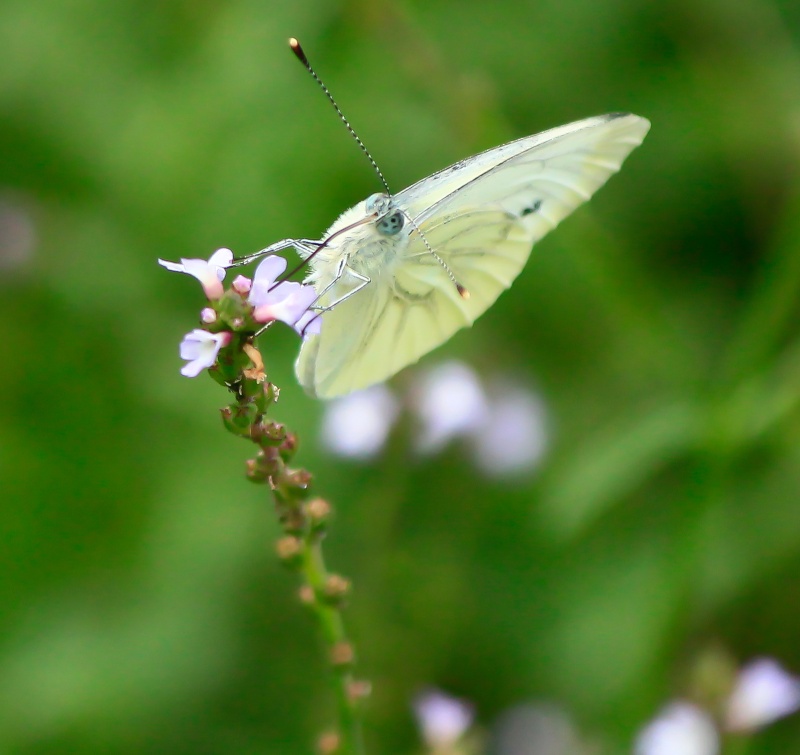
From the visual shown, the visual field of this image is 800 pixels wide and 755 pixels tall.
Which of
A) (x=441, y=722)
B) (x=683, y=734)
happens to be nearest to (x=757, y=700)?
(x=683, y=734)

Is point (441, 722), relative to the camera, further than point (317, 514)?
Yes

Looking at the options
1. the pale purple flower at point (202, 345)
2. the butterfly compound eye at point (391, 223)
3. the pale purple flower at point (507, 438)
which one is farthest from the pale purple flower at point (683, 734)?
the pale purple flower at point (202, 345)

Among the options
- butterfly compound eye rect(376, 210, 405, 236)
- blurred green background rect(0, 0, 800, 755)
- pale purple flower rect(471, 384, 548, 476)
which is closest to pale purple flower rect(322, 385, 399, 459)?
blurred green background rect(0, 0, 800, 755)

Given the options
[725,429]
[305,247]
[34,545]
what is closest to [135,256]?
[34,545]

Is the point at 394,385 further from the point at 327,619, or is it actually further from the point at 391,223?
the point at 327,619

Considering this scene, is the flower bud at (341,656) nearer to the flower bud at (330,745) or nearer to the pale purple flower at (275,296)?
the flower bud at (330,745)

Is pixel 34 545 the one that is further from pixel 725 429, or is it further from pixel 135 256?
pixel 725 429

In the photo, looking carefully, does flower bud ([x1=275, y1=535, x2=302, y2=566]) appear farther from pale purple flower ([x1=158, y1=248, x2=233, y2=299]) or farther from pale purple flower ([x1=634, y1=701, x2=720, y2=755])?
pale purple flower ([x1=634, y1=701, x2=720, y2=755])
